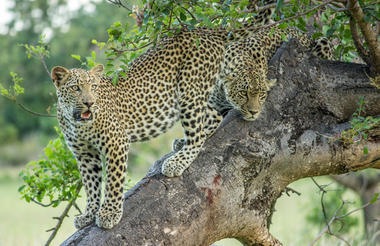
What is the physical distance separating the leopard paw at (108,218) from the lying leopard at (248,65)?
2103 millimetres

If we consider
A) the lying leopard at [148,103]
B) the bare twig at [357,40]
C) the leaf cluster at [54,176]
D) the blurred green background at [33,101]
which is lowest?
the blurred green background at [33,101]

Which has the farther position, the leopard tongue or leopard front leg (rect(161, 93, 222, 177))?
leopard front leg (rect(161, 93, 222, 177))

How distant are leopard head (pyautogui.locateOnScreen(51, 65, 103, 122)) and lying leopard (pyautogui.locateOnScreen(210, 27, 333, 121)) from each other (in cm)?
185

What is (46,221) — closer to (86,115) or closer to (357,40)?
(86,115)

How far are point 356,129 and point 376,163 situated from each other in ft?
3.35

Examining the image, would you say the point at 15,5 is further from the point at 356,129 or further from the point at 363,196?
the point at 356,129

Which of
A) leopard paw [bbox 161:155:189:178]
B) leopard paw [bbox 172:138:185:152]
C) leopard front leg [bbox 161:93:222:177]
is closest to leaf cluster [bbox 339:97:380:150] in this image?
leopard front leg [bbox 161:93:222:177]

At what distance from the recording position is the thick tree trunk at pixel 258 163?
5148 millimetres

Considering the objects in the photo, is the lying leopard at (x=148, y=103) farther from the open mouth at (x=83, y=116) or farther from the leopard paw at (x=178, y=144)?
the leopard paw at (x=178, y=144)

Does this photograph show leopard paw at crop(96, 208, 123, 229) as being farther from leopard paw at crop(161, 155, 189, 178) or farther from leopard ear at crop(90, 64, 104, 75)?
leopard ear at crop(90, 64, 104, 75)

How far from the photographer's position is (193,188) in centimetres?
540

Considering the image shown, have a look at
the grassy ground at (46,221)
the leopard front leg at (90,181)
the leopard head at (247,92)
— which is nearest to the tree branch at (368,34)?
the leopard head at (247,92)

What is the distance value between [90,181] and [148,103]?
1182mm

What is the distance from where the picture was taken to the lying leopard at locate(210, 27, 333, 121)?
21.4ft
